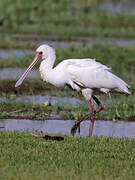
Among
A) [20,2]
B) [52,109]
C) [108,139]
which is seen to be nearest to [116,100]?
[52,109]

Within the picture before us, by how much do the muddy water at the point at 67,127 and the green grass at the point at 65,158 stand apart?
3.59 feet

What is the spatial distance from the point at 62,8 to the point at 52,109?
15778mm

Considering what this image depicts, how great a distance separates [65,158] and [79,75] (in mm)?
2332

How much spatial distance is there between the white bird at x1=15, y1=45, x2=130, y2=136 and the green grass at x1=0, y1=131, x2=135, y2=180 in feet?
3.94

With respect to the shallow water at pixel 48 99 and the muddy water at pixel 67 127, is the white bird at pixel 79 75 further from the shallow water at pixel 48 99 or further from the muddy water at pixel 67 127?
the shallow water at pixel 48 99

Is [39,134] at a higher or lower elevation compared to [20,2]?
lower

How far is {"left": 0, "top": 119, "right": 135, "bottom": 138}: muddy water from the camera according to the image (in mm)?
8961

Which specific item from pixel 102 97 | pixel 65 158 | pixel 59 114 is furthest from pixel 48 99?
pixel 65 158

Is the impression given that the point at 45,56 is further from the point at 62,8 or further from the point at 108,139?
the point at 62,8

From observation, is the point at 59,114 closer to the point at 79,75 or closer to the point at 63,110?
the point at 63,110

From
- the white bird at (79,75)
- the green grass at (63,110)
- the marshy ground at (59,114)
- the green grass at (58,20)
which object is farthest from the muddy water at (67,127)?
the green grass at (58,20)

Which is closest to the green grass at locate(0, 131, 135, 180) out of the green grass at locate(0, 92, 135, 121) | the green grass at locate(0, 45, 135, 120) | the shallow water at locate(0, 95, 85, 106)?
the green grass at locate(0, 92, 135, 121)

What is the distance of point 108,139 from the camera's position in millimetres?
7789

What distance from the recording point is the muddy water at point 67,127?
896cm
